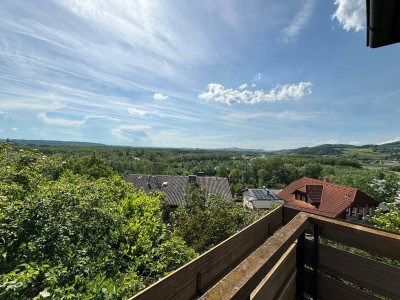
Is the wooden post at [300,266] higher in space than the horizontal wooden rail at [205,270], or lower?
lower

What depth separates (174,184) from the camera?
30.0m

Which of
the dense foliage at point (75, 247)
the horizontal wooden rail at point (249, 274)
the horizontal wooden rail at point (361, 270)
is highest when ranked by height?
the horizontal wooden rail at point (249, 274)

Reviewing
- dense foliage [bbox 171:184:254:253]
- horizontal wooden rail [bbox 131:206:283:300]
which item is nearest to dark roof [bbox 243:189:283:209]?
dense foliage [bbox 171:184:254:253]

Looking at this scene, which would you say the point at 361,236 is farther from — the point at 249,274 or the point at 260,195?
the point at 260,195

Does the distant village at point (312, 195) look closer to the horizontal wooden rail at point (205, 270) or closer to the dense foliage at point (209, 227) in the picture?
the dense foliage at point (209, 227)

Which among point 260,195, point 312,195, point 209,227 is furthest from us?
point 260,195

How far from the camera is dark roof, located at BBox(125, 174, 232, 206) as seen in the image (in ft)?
91.2

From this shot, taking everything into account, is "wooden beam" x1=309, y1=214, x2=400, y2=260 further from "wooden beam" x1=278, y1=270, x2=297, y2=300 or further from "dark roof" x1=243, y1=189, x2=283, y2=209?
"dark roof" x1=243, y1=189, x2=283, y2=209

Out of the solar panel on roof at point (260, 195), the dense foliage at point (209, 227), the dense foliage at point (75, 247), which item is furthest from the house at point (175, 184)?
the dense foliage at point (75, 247)

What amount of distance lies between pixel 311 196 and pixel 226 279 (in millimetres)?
26674

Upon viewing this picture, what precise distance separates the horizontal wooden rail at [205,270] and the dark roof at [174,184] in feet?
83.3

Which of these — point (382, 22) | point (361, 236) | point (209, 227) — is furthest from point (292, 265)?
point (209, 227)

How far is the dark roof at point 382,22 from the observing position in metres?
1.22

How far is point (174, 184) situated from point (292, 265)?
94.7ft
